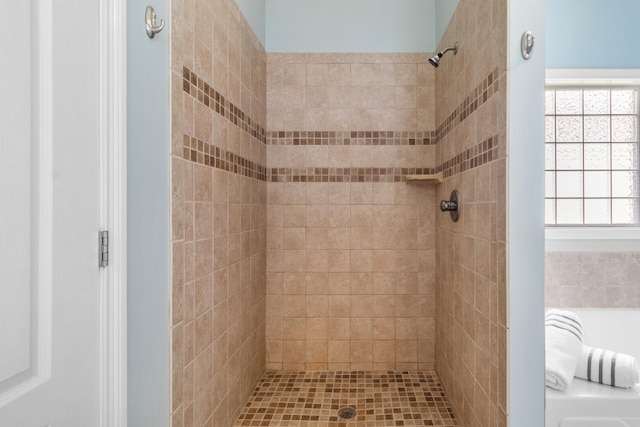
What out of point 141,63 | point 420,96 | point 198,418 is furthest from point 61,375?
point 420,96

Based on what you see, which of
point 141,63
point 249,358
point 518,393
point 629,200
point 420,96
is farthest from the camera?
point 629,200

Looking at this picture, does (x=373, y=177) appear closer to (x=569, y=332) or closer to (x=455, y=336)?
(x=455, y=336)

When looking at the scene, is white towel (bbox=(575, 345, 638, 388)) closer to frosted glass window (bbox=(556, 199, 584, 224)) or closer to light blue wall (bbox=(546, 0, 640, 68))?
frosted glass window (bbox=(556, 199, 584, 224))

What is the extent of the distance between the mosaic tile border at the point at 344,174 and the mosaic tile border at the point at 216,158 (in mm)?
257

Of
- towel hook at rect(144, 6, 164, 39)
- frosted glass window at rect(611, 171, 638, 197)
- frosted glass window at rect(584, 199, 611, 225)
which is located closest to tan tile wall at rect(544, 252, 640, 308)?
frosted glass window at rect(584, 199, 611, 225)

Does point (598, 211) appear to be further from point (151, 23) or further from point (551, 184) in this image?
point (151, 23)

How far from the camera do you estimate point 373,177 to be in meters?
2.42

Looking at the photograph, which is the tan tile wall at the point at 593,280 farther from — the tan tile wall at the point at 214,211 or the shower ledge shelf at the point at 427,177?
the tan tile wall at the point at 214,211

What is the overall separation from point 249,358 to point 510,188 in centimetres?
161

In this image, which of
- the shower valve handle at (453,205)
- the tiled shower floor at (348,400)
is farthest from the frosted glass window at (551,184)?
the tiled shower floor at (348,400)

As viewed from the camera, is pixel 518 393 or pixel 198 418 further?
pixel 198 418

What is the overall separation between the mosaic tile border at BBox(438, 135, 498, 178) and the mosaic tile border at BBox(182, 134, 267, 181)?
109 cm

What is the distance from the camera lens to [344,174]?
95.3 inches

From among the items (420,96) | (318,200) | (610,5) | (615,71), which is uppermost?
(610,5)
